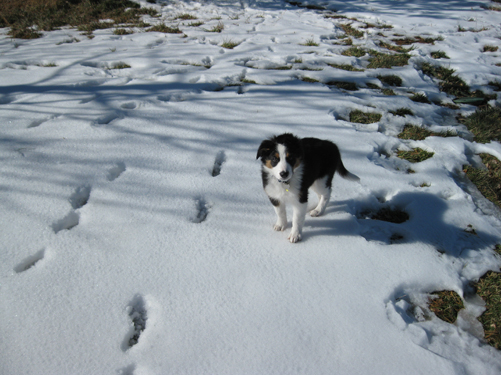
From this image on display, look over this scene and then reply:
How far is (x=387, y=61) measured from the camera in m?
5.79

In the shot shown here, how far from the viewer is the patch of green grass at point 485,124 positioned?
3930 mm

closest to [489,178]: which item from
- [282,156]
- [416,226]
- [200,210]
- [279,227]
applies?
[416,226]

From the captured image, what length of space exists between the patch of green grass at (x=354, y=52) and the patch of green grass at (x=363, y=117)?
8.90ft

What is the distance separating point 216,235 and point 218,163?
3.71 feet

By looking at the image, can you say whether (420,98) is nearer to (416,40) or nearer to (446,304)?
(416,40)

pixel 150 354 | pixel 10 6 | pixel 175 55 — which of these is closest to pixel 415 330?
pixel 150 354

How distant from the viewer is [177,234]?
2.49 m

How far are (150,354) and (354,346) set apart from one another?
129 centimetres

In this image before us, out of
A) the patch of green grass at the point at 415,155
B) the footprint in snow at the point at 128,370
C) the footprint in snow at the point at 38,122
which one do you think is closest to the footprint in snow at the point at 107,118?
the footprint in snow at the point at 38,122

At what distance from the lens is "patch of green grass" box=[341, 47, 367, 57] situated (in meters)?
6.30

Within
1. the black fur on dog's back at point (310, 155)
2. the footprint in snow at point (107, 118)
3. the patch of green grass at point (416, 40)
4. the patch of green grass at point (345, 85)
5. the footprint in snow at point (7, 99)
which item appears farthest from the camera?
the patch of green grass at point (416, 40)

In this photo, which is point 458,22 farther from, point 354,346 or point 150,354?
point 150,354

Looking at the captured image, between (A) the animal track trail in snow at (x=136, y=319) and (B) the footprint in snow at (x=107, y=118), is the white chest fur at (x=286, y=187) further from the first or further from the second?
(B) the footprint in snow at (x=107, y=118)

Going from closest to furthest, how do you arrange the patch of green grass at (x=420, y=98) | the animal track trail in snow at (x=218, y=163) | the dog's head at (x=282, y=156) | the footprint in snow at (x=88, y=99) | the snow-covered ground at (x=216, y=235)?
the snow-covered ground at (x=216, y=235), the dog's head at (x=282, y=156), the animal track trail in snow at (x=218, y=163), the footprint in snow at (x=88, y=99), the patch of green grass at (x=420, y=98)
